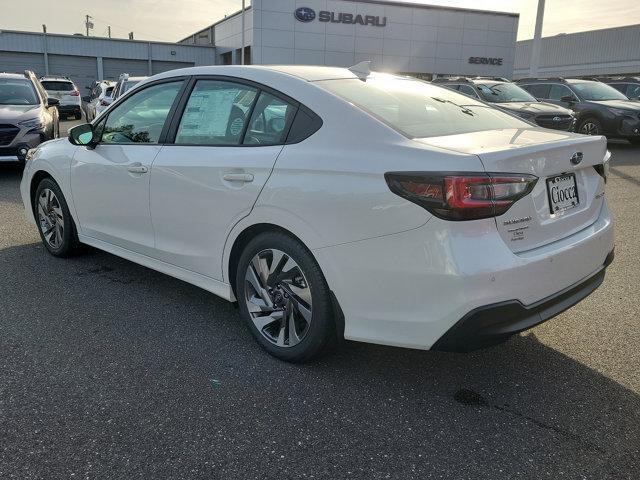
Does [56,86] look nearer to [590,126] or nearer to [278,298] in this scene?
[590,126]

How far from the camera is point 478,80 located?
50.1 ft

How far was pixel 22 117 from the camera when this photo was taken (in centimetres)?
943

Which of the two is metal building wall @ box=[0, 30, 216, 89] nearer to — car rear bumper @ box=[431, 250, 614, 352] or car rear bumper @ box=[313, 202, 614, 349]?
car rear bumper @ box=[313, 202, 614, 349]

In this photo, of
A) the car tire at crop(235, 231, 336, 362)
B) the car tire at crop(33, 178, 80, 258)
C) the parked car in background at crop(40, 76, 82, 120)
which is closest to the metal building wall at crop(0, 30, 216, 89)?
the parked car in background at crop(40, 76, 82, 120)

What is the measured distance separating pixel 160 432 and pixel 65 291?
2.20 meters

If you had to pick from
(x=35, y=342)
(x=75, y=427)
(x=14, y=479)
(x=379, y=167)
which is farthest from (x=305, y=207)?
(x=35, y=342)

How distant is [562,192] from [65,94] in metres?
27.4

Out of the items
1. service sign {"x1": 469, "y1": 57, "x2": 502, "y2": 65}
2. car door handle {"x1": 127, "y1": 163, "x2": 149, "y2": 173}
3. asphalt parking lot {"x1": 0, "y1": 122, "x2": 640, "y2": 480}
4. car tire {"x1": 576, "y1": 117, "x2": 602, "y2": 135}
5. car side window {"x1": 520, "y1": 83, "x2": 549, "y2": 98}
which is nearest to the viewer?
asphalt parking lot {"x1": 0, "y1": 122, "x2": 640, "y2": 480}

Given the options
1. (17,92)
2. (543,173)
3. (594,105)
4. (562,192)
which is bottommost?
(562,192)

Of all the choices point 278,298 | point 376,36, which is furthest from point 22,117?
point 376,36

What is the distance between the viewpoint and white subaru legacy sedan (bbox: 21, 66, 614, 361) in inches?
93.9

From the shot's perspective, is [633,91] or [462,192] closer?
[462,192]

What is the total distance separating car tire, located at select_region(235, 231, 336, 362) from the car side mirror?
199 centimetres

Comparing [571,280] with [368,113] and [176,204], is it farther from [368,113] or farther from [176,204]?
[176,204]
